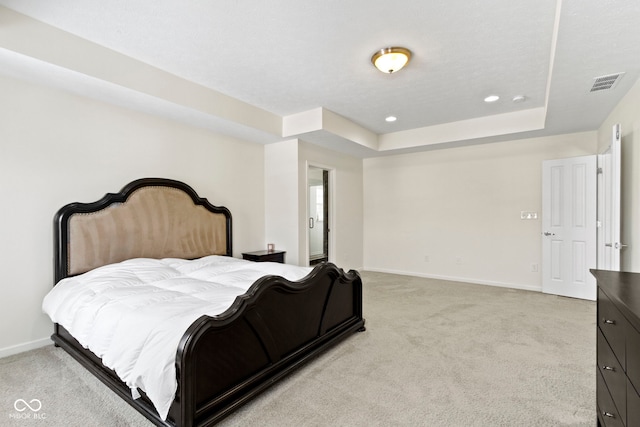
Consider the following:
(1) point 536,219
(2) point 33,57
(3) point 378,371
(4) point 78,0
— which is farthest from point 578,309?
(2) point 33,57

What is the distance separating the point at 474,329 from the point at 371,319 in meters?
1.03

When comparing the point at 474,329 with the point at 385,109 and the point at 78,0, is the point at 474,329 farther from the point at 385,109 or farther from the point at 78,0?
the point at 78,0


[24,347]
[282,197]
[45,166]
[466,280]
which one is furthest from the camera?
[466,280]

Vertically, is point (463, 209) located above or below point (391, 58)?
below

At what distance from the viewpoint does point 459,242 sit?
5.40 metres

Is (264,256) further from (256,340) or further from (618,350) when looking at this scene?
(618,350)

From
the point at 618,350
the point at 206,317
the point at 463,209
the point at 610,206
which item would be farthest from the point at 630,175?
the point at 206,317

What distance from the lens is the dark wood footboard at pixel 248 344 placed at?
5.20 ft

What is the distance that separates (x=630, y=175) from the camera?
3025 millimetres

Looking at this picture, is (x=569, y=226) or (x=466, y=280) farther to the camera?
(x=466, y=280)

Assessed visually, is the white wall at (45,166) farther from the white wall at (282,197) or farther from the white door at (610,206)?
the white door at (610,206)

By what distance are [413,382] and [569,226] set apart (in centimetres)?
358

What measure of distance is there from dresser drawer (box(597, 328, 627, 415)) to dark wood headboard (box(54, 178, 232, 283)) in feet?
12.3

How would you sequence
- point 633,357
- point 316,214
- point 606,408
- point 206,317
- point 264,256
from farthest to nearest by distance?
point 316,214 → point 264,256 → point 206,317 → point 606,408 → point 633,357
